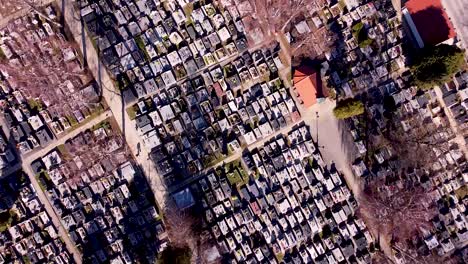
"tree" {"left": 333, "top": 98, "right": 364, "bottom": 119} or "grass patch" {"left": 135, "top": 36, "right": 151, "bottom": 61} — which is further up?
"grass patch" {"left": 135, "top": 36, "right": 151, "bottom": 61}

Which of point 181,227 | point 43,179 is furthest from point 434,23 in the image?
point 43,179

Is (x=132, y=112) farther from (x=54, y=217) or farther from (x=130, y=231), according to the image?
(x=54, y=217)

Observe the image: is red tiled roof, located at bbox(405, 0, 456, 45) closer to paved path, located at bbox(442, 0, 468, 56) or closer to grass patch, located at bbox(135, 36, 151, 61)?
paved path, located at bbox(442, 0, 468, 56)

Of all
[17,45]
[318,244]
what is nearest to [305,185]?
[318,244]

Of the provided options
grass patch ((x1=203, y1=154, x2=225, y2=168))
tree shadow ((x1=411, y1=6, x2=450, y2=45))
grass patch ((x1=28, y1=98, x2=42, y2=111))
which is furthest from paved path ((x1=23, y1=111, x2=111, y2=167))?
tree shadow ((x1=411, y1=6, x2=450, y2=45))

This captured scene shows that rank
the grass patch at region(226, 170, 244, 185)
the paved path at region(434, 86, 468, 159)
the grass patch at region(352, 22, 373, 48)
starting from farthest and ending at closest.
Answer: the paved path at region(434, 86, 468, 159), the grass patch at region(226, 170, 244, 185), the grass patch at region(352, 22, 373, 48)

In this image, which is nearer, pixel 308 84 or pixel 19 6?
pixel 308 84

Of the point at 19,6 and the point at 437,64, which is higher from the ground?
the point at 19,6
